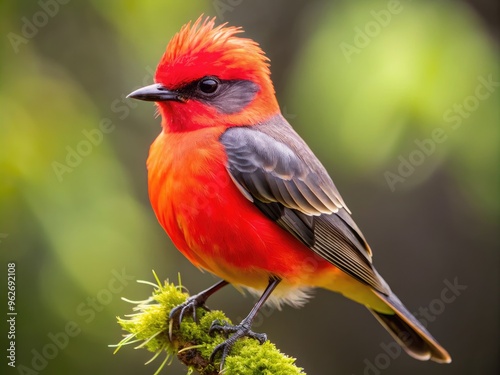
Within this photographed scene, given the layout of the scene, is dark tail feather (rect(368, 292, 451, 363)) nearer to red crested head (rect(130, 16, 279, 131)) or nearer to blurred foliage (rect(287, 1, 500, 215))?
blurred foliage (rect(287, 1, 500, 215))

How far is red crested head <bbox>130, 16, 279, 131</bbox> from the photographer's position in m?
4.12

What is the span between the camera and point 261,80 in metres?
4.43

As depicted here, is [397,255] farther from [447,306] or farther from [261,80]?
[261,80]

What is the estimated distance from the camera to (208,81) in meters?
4.24

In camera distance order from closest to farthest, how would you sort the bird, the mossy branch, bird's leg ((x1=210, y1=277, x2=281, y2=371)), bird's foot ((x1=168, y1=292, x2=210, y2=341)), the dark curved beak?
the mossy branch, bird's leg ((x1=210, y1=277, x2=281, y2=371)), bird's foot ((x1=168, y1=292, x2=210, y2=341)), the bird, the dark curved beak

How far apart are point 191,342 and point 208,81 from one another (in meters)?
1.54

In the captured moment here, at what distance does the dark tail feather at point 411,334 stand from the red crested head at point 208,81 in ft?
5.05

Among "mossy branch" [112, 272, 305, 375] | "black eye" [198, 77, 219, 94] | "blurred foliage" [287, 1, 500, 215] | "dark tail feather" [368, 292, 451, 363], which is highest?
"blurred foliage" [287, 1, 500, 215]

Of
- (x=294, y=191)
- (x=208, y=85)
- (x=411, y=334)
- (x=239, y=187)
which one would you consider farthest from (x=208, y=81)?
(x=411, y=334)

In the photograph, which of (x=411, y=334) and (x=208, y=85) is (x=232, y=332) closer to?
(x=208, y=85)

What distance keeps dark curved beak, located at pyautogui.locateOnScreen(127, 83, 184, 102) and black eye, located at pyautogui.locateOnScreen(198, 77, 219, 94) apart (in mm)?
159

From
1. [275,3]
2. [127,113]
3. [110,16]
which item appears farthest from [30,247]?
[275,3]

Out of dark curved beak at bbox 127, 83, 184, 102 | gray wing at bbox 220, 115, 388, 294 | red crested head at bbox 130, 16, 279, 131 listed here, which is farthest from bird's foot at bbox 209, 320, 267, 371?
dark curved beak at bbox 127, 83, 184, 102

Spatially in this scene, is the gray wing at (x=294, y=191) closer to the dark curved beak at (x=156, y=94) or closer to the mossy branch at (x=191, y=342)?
the dark curved beak at (x=156, y=94)
